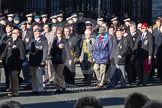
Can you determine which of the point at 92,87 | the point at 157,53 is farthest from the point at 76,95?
the point at 157,53

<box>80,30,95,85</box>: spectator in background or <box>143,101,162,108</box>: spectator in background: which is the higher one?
<box>143,101,162,108</box>: spectator in background

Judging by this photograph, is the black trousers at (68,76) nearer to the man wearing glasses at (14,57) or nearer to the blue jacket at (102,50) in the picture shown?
the blue jacket at (102,50)

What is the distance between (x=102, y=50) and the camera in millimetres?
12984

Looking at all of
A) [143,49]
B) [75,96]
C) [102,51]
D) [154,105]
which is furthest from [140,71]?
[154,105]

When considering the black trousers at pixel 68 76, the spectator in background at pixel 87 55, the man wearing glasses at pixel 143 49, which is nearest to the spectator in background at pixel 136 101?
the spectator in background at pixel 87 55

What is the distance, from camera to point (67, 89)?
13141 millimetres

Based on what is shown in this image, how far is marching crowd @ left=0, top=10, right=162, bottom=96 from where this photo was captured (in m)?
11.9

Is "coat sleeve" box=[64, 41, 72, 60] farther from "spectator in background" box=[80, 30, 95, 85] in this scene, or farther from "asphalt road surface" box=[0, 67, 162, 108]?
"asphalt road surface" box=[0, 67, 162, 108]

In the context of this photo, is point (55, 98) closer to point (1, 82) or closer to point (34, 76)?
point (34, 76)

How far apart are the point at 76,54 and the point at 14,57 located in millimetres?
2158

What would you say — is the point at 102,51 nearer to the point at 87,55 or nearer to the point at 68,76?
the point at 87,55

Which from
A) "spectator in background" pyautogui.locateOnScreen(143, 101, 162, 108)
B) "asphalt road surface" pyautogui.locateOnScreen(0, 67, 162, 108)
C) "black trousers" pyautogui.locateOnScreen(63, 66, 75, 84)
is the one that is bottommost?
"asphalt road surface" pyautogui.locateOnScreen(0, 67, 162, 108)

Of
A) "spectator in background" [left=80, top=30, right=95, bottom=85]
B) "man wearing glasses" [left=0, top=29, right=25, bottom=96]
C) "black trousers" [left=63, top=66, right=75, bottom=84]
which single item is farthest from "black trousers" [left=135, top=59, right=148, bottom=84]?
"man wearing glasses" [left=0, top=29, right=25, bottom=96]

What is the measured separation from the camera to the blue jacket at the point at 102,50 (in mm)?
12914
